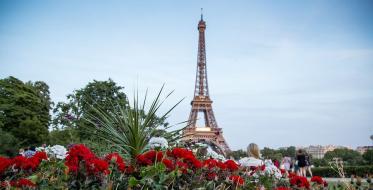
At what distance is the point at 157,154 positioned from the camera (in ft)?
10.0

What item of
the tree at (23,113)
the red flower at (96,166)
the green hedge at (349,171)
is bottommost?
the green hedge at (349,171)

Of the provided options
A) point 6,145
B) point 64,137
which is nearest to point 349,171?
point 64,137

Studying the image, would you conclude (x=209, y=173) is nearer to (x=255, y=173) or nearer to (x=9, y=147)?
(x=255, y=173)

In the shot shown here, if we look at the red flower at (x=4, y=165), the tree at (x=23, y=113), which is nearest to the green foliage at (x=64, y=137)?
the tree at (x=23, y=113)

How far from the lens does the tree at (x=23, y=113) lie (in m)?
31.8

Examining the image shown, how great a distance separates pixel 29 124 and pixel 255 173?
30.6m

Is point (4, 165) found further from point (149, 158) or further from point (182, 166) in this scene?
point (182, 166)

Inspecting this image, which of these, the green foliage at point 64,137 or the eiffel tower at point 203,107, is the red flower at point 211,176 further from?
the eiffel tower at point 203,107

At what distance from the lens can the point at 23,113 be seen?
3353 centimetres

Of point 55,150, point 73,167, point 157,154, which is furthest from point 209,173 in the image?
point 55,150

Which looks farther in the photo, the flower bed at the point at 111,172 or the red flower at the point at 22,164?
the red flower at the point at 22,164

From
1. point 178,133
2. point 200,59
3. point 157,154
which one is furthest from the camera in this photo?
point 200,59

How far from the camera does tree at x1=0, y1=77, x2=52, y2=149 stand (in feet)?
104

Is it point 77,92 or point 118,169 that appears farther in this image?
point 77,92
